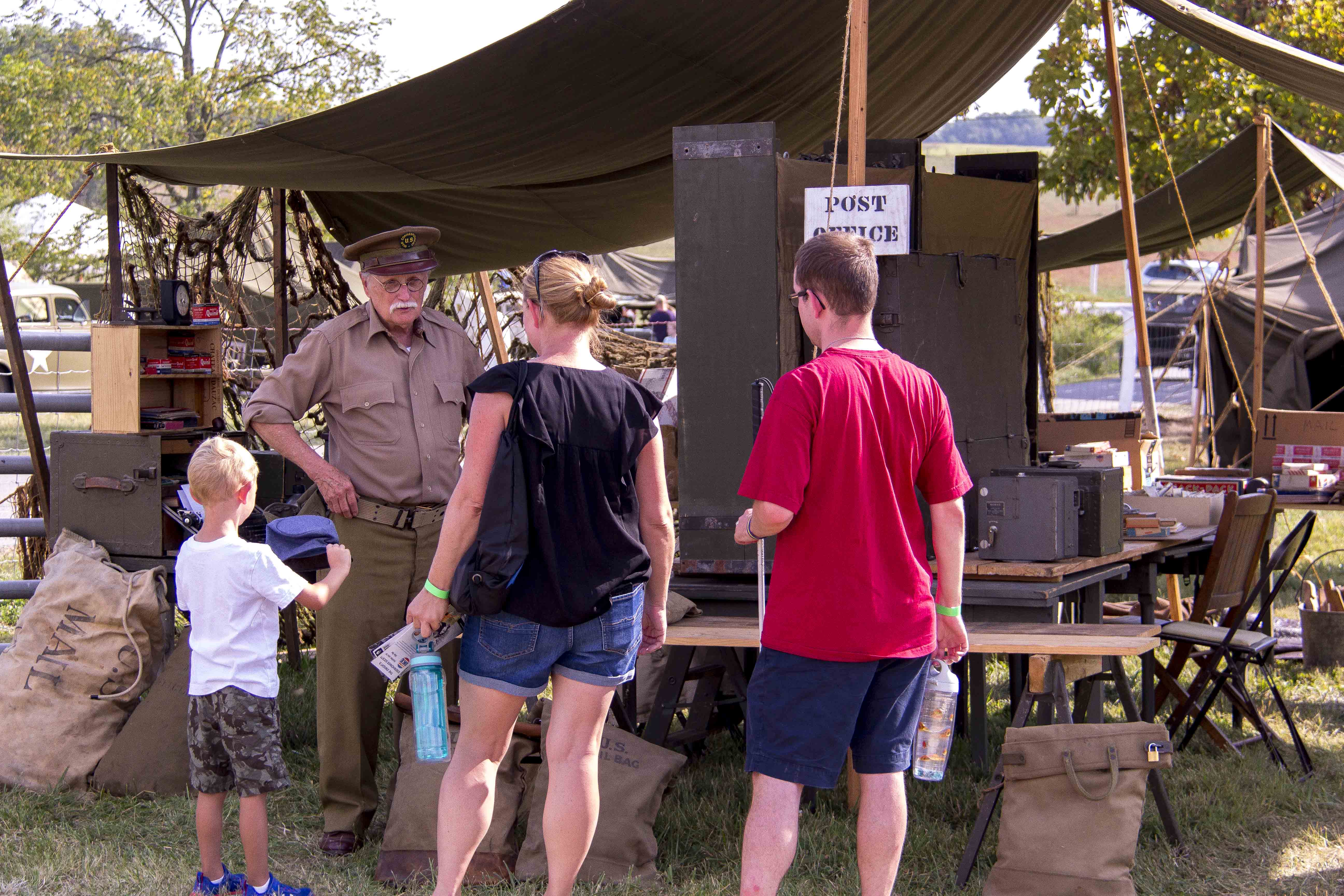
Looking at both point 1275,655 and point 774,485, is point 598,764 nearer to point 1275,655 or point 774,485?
point 774,485

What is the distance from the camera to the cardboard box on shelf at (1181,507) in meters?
5.67

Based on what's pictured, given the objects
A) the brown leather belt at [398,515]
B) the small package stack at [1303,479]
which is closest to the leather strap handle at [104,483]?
the brown leather belt at [398,515]

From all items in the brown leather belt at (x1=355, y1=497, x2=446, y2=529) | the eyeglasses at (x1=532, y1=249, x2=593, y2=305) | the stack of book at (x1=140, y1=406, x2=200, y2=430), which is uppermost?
the eyeglasses at (x1=532, y1=249, x2=593, y2=305)

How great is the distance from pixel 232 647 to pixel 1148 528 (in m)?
3.82

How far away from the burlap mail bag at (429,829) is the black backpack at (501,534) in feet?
3.46

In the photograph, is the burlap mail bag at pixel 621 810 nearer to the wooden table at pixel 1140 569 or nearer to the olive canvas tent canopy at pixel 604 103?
the wooden table at pixel 1140 569

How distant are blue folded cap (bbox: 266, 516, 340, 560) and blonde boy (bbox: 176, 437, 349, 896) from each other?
31cm

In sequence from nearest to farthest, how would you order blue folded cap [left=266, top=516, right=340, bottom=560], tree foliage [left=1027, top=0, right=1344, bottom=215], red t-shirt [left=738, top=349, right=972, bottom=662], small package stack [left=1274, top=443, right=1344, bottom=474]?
red t-shirt [left=738, top=349, right=972, bottom=662] → blue folded cap [left=266, top=516, right=340, bottom=560] → small package stack [left=1274, top=443, right=1344, bottom=474] → tree foliage [left=1027, top=0, right=1344, bottom=215]

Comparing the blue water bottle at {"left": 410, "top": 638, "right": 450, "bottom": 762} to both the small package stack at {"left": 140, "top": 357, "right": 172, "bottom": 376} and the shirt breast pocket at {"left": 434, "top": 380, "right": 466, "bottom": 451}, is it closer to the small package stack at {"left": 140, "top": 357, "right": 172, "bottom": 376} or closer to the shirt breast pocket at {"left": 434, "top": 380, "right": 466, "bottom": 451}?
the shirt breast pocket at {"left": 434, "top": 380, "right": 466, "bottom": 451}

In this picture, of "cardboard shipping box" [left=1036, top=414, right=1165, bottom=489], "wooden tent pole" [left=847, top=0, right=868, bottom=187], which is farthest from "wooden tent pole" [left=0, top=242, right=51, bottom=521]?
"cardboard shipping box" [left=1036, top=414, right=1165, bottom=489]

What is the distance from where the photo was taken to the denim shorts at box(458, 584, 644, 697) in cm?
279

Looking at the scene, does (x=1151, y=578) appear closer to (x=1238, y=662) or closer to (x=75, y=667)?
(x=1238, y=662)

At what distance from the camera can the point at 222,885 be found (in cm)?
344

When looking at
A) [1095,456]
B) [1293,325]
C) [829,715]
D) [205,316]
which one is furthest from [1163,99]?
[829,715]
